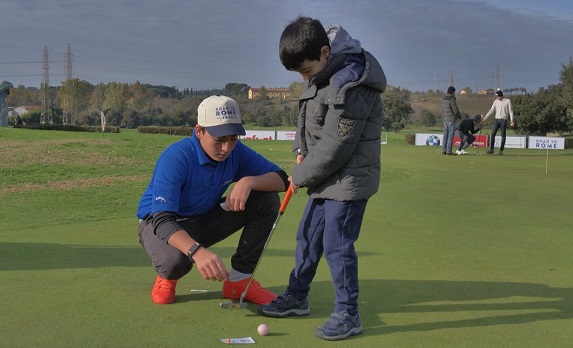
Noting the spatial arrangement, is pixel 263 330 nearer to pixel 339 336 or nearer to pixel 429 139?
pixel 339 336

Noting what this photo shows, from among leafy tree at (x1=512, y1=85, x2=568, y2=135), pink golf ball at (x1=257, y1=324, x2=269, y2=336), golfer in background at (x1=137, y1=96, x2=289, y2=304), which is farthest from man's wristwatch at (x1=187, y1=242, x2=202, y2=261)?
leafy tree at (x1=512, y1=85, x2=568, y2=135)

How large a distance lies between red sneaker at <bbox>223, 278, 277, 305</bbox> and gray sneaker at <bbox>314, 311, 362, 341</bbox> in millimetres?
778

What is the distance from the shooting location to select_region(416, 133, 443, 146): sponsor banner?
117 feet

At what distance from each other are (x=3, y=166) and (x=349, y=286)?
12.5 metres

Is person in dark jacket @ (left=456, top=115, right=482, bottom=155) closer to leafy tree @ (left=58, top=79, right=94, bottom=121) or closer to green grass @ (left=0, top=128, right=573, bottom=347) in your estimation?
green grass @ (left=0, top=128, right=573, bottom=347)

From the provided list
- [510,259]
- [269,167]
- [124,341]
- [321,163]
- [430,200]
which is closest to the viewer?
[124,341]

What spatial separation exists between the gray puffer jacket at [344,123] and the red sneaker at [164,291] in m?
1.12

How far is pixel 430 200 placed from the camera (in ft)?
35.2

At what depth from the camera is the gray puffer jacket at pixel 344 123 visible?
13.8ft

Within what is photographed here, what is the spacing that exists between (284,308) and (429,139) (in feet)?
106

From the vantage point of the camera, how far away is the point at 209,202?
5.14m

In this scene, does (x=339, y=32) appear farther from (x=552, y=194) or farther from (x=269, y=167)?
(x=552, y=194)

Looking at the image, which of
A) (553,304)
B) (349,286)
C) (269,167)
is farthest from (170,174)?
(553,304)

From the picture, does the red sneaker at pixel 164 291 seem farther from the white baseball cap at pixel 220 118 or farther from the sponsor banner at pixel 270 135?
the sponsor banner at pixel 270 135
